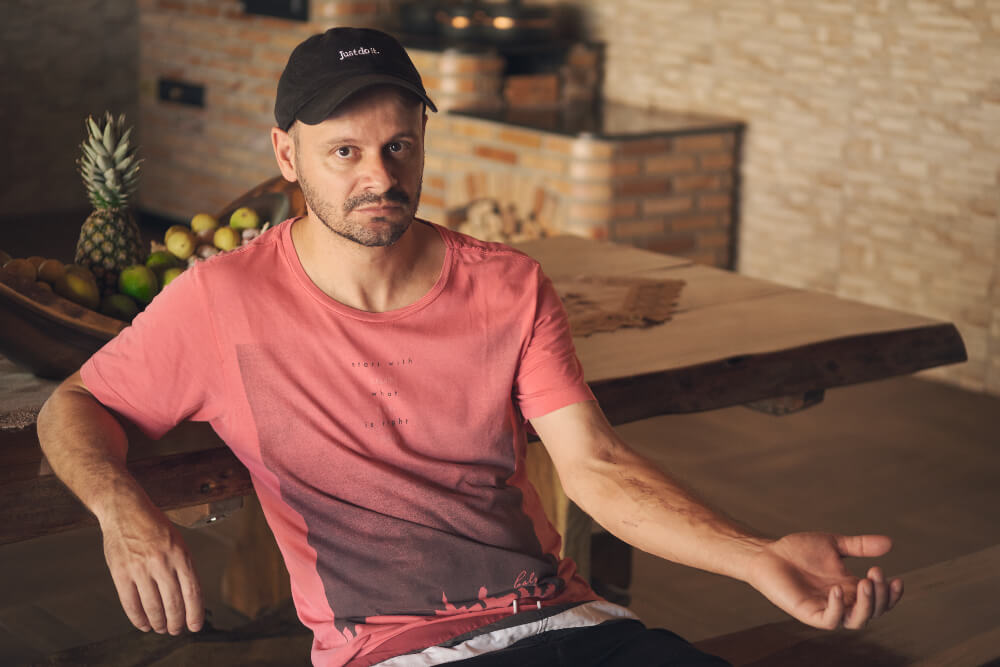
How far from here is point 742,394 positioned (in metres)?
2.26

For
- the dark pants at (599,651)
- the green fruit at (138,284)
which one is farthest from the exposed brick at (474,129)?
the dark pants at (599,651)

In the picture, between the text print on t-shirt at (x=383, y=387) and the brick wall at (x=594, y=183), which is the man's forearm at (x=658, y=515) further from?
the brick wall at (x=594, y=183)

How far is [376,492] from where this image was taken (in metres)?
1.53

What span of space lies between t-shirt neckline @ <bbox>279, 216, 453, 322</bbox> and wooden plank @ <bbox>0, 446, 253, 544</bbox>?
0.30 m

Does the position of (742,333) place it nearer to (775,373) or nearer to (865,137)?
(775,373)

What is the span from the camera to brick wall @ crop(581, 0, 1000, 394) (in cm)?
432

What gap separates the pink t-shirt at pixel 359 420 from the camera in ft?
4.95

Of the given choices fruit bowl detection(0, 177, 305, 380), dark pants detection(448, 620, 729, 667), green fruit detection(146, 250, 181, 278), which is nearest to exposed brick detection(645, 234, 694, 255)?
green fruit detection(146, 250, 181, 278)

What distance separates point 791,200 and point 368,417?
3765mm

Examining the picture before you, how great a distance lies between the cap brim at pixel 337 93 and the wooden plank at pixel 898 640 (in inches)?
37.8

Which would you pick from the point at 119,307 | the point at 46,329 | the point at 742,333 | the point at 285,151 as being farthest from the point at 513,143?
the point at 285,151

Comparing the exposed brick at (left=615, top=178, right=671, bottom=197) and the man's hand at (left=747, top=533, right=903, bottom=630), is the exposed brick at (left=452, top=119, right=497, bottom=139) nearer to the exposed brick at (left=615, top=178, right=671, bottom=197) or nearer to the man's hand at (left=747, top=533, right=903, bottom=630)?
the exposed brick at (left=615, top=178, right=671, bottom=197)

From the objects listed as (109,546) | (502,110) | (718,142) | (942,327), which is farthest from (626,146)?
(109,546)

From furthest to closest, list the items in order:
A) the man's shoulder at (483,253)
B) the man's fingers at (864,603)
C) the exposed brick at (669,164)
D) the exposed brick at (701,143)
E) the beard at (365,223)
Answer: the exposed brick at (701,143) < the exposed brick at (669,164) < the man's shoulder at (483,253) < the beard at (365,223) < the man's fingers at (864,603)
